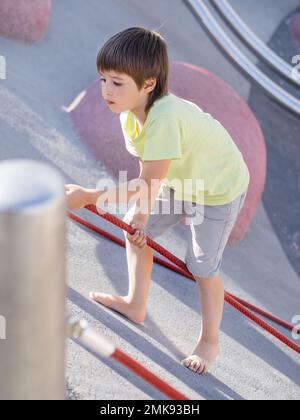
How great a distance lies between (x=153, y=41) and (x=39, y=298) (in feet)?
3.90

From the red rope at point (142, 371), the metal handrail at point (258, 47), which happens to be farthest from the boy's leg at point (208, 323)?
the metal handrail at point (258, 47)

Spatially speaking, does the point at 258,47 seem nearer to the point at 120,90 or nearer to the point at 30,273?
the point at 120,90

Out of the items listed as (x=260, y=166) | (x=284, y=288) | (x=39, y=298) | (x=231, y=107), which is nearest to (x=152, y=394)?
(x=39, y=298)

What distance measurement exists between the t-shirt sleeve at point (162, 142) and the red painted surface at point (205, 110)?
65.1 inches

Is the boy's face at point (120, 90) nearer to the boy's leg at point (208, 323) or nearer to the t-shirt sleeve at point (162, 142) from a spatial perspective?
the t-shirt sleeve at point (162, 142)

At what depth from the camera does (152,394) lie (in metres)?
2.32

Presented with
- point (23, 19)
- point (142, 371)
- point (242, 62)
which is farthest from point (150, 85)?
point (242, 62)

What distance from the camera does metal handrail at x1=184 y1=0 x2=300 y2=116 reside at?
5.28 meters

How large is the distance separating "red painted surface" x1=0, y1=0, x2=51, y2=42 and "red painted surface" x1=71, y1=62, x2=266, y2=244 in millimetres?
624

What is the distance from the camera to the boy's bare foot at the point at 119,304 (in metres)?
2.82

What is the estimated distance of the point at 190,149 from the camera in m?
2.48
